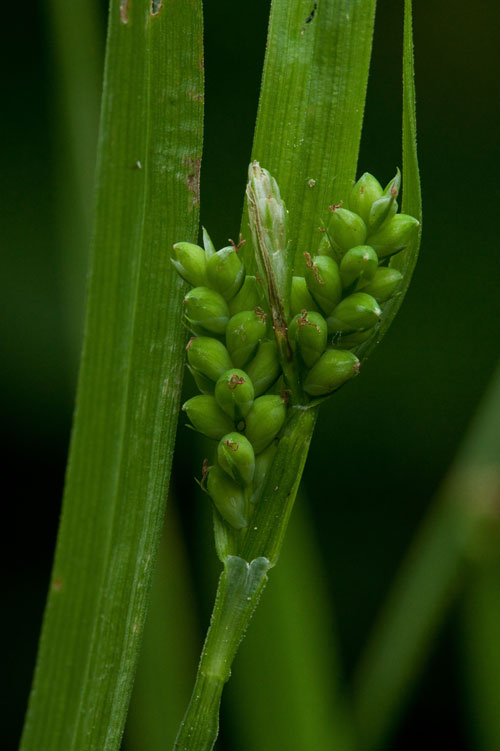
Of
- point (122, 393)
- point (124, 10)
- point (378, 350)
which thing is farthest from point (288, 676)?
point (378, 350)

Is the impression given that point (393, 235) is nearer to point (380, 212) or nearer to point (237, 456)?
point (380, 212)

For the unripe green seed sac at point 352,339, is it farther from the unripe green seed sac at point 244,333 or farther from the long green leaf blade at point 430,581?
the long green leaf blade at point 430,581

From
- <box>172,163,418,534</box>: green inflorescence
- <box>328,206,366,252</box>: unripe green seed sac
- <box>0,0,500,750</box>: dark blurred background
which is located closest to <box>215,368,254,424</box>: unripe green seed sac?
<box>172,163,418,534</box>: green inflorescence

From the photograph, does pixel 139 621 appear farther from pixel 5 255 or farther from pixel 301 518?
pixel 5 255

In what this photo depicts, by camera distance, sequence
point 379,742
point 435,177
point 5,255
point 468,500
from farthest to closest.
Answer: point 435,177 → point 5,255 → point 379,742 → point 468,500

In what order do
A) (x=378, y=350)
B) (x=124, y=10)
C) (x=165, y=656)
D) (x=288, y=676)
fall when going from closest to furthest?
(x=124, y=10) < (x=288, y=676) < (x=165, y=656) < (x=378, y=350)

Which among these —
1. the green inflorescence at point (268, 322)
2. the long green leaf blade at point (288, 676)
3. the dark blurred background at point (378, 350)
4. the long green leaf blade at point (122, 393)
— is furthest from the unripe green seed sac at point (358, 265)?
the dark blurred background at point (378, 350)

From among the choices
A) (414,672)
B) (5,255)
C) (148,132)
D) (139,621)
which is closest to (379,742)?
(414,672)

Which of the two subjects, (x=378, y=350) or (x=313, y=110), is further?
(x=378, y=350)
